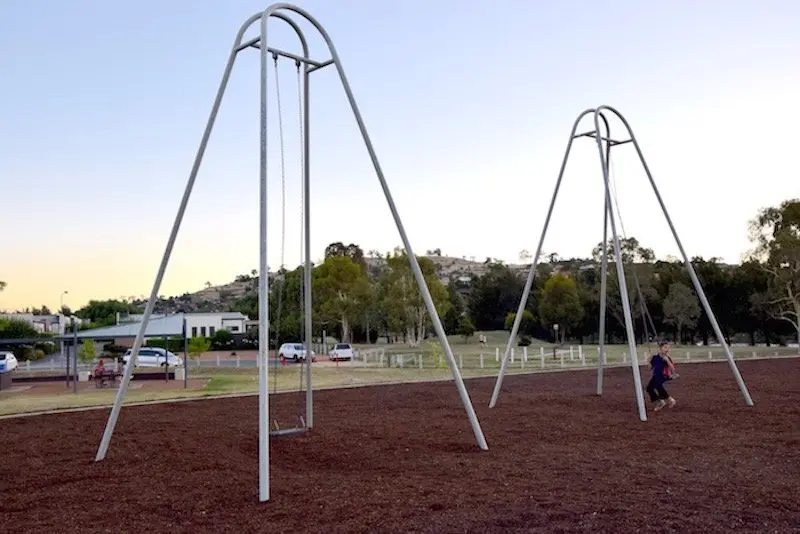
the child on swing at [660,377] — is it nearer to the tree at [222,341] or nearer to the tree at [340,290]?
the tree at [340,290]

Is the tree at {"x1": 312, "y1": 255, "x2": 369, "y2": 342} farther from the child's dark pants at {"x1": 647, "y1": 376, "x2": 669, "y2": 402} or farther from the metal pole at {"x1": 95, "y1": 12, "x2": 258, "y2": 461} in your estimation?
the metal pole at {"x1": 95, "y1": 12, "x2": 258, "y2": 461}

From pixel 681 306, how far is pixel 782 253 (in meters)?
11.1

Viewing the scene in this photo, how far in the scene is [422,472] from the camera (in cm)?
835

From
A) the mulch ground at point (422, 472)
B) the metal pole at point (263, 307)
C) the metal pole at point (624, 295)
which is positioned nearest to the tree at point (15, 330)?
the mulch ground at point (422, 472)

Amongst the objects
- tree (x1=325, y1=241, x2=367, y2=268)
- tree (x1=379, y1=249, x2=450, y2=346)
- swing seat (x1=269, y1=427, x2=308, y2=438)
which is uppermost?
tree (x1=325, y1=241, x2=367, y2=268)

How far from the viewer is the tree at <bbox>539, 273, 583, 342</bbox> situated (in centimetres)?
6334

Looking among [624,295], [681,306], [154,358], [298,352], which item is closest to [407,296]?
[298,352]

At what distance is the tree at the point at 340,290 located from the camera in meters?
60.9

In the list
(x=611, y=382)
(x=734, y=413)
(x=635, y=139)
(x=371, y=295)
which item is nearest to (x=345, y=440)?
(x=734, y=413)

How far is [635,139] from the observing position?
1502cm

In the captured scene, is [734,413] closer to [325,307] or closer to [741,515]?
[741,515]

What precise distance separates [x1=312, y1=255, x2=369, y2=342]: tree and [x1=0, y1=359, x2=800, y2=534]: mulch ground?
4560 cm

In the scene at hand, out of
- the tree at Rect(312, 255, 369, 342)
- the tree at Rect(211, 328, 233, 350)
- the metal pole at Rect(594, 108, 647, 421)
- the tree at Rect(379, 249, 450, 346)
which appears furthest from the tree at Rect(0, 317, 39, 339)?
the metal pole at Rect(594, 108, 647, 421)

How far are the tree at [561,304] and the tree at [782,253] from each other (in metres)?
15.7
